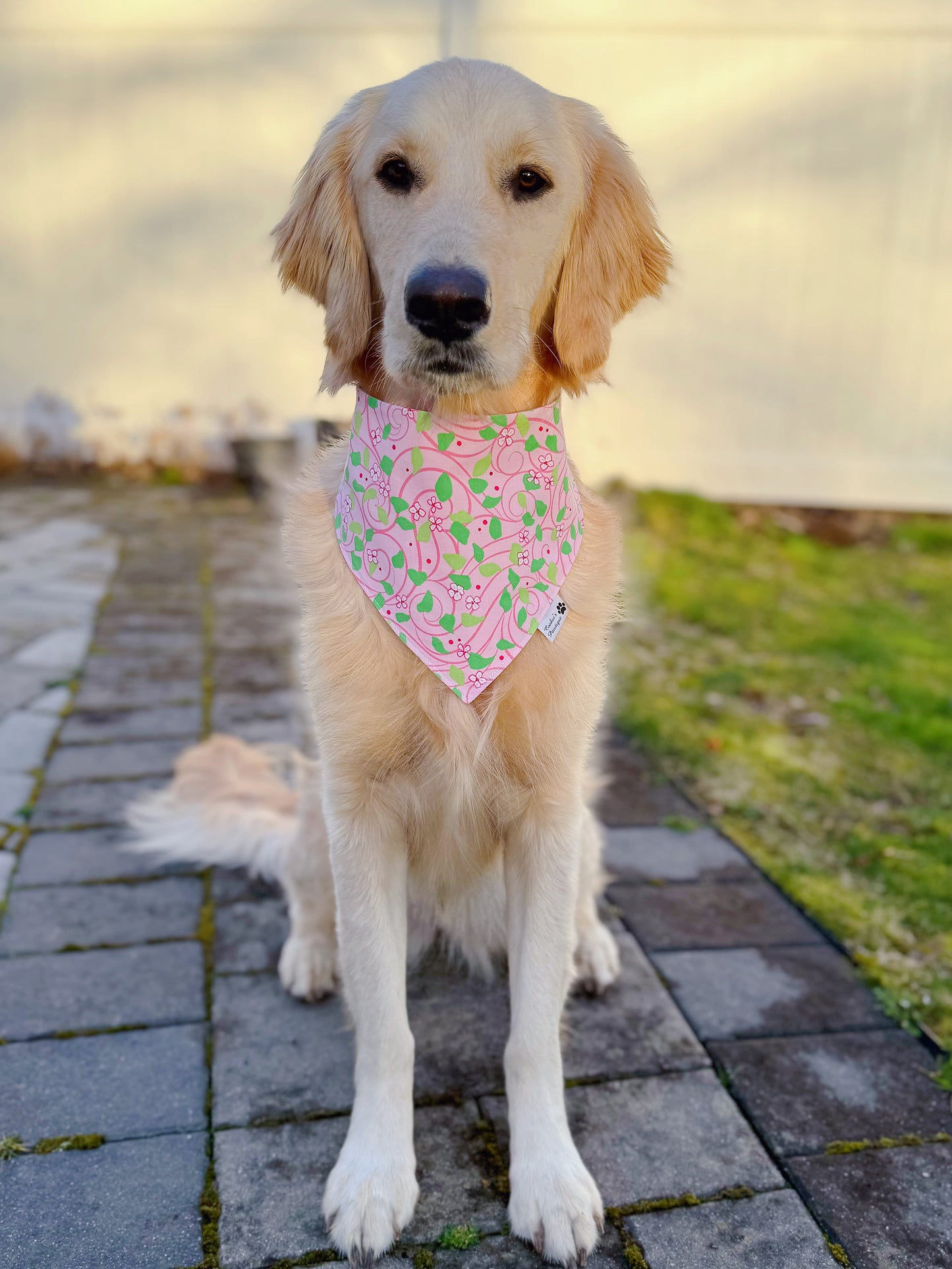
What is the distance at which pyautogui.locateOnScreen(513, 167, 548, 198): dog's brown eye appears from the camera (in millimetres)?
1763

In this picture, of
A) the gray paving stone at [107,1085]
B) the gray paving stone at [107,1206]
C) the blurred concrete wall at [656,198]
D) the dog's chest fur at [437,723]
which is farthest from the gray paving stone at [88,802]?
the blurred concrete wall at [656,198]

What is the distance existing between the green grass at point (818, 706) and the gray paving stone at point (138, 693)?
1.61m

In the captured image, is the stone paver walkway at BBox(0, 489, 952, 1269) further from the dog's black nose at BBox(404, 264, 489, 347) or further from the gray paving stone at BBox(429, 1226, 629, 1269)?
the dog's black nose at BBox(404, 264, 489, 347)

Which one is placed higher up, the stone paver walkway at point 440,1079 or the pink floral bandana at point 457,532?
the pink floral bandana at point 457,532

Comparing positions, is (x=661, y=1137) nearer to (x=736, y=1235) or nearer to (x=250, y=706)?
(x=736, y=1235)

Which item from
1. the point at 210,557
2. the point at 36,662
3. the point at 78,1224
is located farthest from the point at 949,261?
the point at 78,1224

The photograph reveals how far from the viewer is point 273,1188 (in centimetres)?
173

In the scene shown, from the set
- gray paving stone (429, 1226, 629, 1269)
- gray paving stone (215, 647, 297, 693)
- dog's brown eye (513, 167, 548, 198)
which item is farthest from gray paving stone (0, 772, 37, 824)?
dog's brown eye (513, 167, 548, 198)

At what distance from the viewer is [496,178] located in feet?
5.72

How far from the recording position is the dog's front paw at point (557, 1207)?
162cm

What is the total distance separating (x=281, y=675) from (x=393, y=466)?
93.6 inches

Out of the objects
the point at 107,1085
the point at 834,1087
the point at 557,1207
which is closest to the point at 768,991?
the point at 834,1087

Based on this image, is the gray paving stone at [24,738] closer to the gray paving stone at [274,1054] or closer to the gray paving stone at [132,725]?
the gray paving stone at [132,725]

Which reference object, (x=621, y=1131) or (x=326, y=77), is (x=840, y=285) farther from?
(x=621, y=1131)
